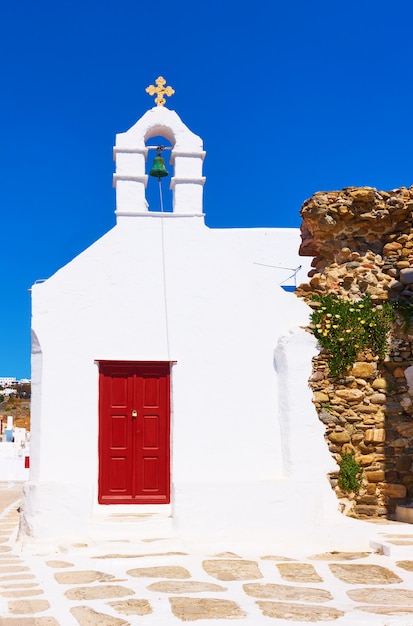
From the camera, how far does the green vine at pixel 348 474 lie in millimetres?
9141

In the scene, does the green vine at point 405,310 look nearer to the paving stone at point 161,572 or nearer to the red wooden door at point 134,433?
the red wooden door at point 134,433

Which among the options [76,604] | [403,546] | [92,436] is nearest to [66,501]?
[92,436]

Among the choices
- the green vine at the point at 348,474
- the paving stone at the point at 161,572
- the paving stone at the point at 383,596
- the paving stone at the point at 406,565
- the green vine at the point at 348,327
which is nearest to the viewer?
the paving stone at the point at 383,596

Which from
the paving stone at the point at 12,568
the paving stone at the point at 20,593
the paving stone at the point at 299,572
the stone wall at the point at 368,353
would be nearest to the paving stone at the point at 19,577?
the paving stone at the point at 12,568

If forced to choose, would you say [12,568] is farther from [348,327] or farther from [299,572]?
[348,327]

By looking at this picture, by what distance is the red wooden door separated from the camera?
870 centimetres

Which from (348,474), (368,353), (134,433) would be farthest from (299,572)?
(368,353)

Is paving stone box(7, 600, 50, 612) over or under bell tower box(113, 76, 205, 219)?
under

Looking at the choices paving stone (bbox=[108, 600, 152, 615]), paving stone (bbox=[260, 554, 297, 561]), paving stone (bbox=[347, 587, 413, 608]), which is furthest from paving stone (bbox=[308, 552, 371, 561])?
paving stone (bbox=[108, 600, 152, 615])

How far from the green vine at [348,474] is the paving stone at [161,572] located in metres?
3.00

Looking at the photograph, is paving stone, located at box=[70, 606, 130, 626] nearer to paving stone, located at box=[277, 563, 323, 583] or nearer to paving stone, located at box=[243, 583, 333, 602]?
paving stone, located at box=[243, 583, 333, 602]

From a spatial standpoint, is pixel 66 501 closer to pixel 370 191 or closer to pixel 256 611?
pixel 256 611

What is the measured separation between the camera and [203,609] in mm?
5582

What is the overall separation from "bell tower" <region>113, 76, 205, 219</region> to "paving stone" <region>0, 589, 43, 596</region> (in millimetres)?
4846
